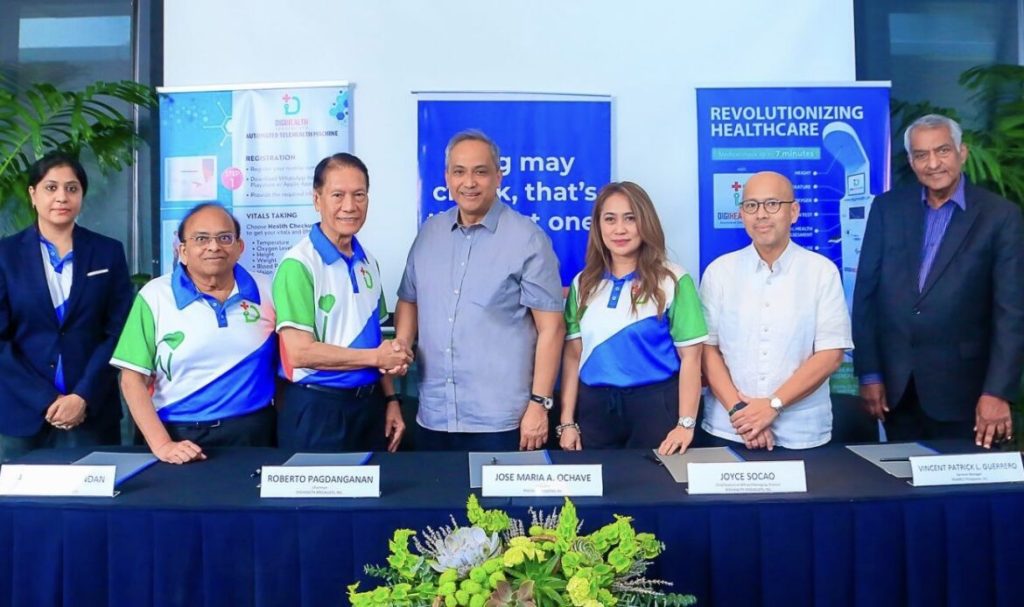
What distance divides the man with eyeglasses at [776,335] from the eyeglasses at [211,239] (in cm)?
133

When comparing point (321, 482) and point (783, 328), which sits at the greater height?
point (783, 328)

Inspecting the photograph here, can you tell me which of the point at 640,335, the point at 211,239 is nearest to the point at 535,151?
the point at 640,335

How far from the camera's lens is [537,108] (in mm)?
3234

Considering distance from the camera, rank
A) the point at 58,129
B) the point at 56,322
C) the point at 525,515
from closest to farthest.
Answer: the point at 525,515
the point at 56,322
the point at 58,129

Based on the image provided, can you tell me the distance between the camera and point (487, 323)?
2.18 metres

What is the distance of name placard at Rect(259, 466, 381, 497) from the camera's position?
5.04 feet

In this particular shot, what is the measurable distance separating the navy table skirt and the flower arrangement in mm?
455

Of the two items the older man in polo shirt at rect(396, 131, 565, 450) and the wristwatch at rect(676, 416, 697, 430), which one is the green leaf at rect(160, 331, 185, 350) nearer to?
the older man in polo shirt at rect(396, 131, 565, 450)

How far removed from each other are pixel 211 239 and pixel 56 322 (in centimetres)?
79

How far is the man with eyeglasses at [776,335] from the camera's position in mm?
2027

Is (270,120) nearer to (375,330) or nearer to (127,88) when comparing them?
(127,88)

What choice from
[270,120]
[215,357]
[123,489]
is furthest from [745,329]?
[270,120]

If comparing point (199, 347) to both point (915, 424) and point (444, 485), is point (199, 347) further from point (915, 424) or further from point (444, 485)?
point (915, 424)

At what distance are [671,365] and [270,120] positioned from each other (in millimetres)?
2080
